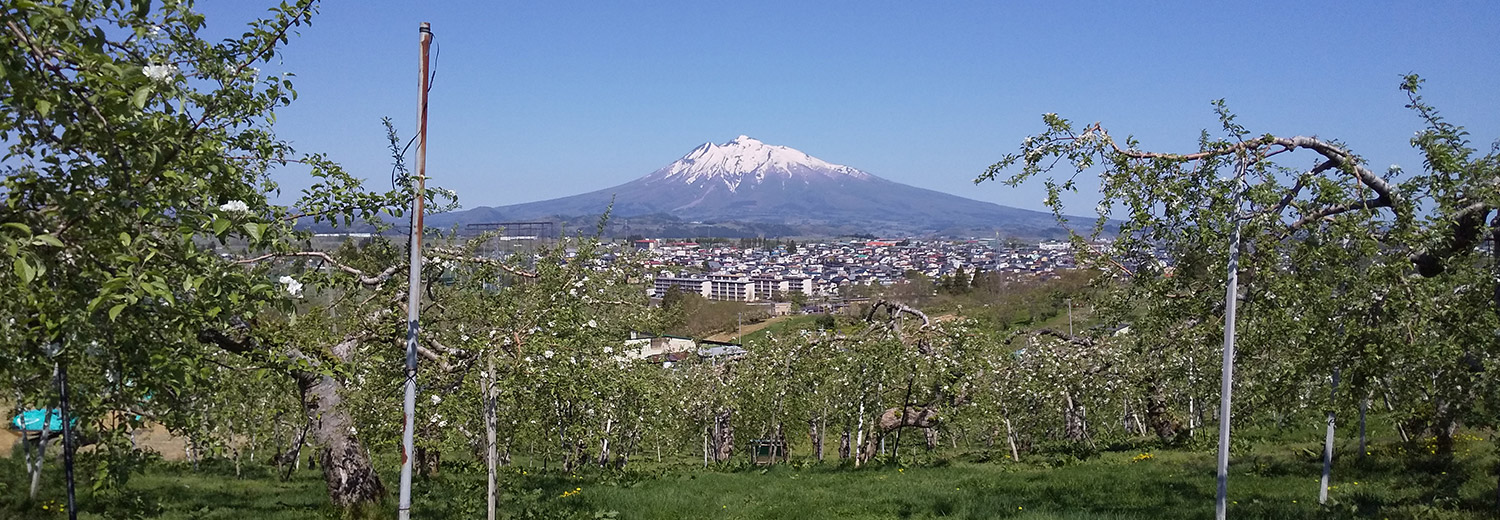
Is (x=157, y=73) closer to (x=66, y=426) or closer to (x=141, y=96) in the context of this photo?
(x=141, y=96)

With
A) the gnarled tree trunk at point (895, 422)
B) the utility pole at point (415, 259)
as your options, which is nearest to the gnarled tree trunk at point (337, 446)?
the utility pole at point (415, 259)

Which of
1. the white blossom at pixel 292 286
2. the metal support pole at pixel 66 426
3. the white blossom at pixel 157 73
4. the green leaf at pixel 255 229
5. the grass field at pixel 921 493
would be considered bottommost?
the grass field at pixel 921 493

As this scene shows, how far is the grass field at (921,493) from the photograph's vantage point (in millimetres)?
9773

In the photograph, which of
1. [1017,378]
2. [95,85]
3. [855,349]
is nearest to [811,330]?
[855,349]

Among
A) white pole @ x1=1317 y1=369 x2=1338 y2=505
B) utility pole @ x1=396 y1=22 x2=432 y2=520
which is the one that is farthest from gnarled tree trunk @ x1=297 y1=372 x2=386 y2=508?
white pole @ x1=1317 y1=369 x2=1338 y2=505

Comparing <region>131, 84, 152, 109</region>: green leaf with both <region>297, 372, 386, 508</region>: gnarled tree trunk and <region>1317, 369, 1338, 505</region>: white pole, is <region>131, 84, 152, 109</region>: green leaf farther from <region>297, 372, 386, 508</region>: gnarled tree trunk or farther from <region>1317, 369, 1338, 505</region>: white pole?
<region>1317, 369, 1338, 505</region>: white pole

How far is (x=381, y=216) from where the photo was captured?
8.05 metres

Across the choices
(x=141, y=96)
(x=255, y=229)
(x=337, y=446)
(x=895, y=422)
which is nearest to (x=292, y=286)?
(x=255, y=229)

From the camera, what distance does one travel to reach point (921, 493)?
38.8ft

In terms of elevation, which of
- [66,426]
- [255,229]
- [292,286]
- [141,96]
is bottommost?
[66,426]

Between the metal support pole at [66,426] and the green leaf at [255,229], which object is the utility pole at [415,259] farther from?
the metal support pole at [66,426]

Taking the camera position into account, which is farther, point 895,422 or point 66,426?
point 895,422

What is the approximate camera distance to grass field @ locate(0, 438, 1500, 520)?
977cm

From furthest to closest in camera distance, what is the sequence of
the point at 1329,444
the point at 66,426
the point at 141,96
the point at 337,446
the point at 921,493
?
the point at 921,493
the point at 337,446
the point at 1329,444
the point at 66,426
the point at 141,96
